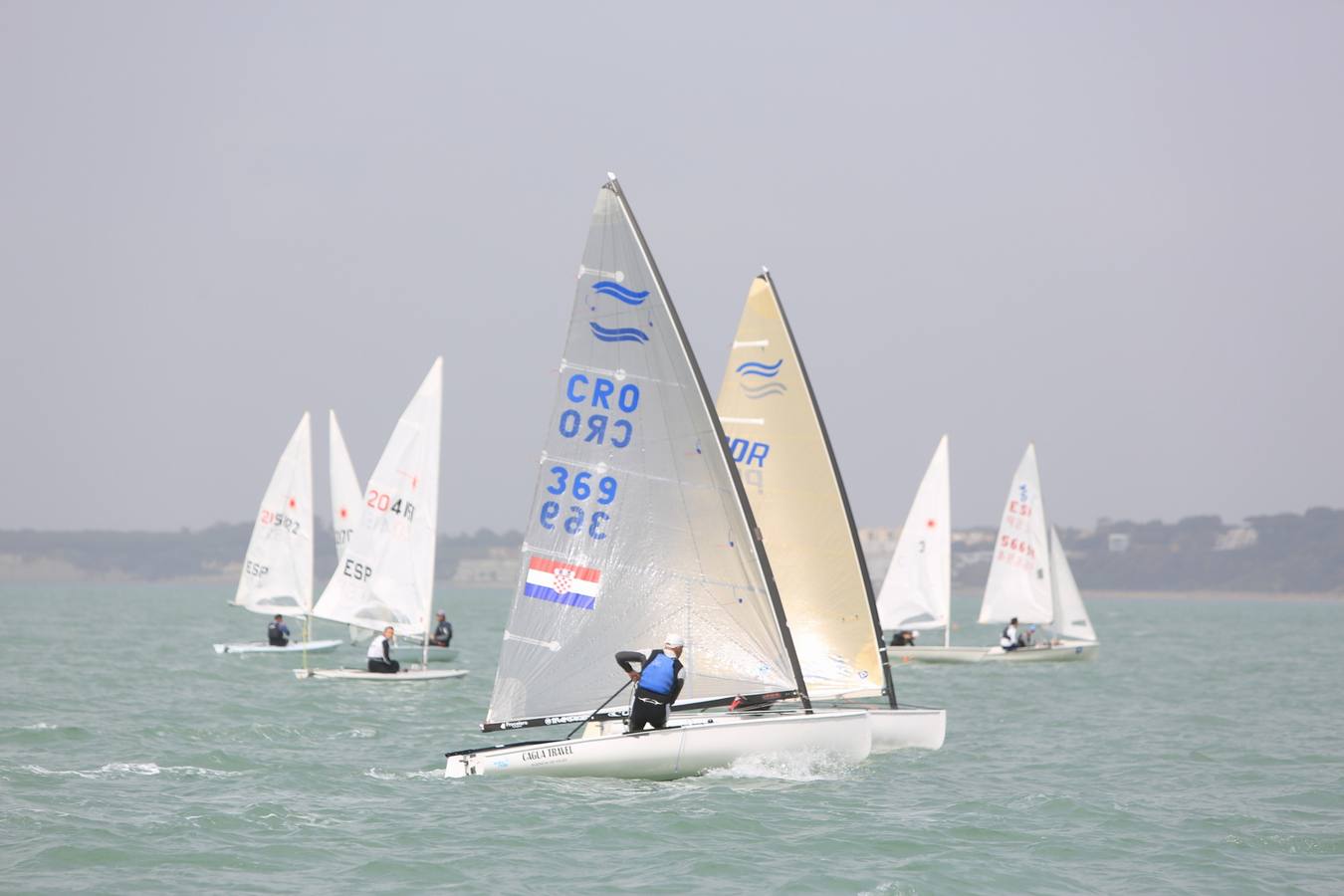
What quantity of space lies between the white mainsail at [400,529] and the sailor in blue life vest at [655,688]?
58.8ft

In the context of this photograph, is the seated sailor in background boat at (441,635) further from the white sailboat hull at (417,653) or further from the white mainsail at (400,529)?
the white mainsail at (400,529)

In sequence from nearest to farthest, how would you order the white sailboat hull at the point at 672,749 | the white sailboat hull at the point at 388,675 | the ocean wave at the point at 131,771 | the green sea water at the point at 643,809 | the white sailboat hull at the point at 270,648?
the green sea water at the point at 643,809 → the white sailboat hull at the point at 672,749 → the ocean wave at the point at 131,771 → the white sailboat hull at the point at 388,675 → the white sailboat hull at the point at 270,648

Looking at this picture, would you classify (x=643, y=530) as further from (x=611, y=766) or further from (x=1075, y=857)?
(x=1075, y=857)

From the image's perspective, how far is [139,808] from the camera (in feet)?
51.7

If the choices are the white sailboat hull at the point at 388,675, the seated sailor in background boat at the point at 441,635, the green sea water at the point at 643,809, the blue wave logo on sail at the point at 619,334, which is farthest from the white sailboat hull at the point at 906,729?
the seated sailor in background boat at the point at 441,635

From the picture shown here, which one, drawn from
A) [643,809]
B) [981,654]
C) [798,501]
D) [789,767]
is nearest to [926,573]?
[981,654]

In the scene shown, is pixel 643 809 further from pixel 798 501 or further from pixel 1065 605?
pixel 1065 605

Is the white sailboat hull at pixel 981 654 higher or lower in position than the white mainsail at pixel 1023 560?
lower

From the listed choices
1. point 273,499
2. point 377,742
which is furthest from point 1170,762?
point 273,499

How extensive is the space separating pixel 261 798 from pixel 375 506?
18.2 metres

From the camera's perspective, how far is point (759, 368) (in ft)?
72.8

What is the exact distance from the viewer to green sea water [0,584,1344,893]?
1323cm

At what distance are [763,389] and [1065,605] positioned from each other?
88.3 ft

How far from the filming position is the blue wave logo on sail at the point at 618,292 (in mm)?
17438
